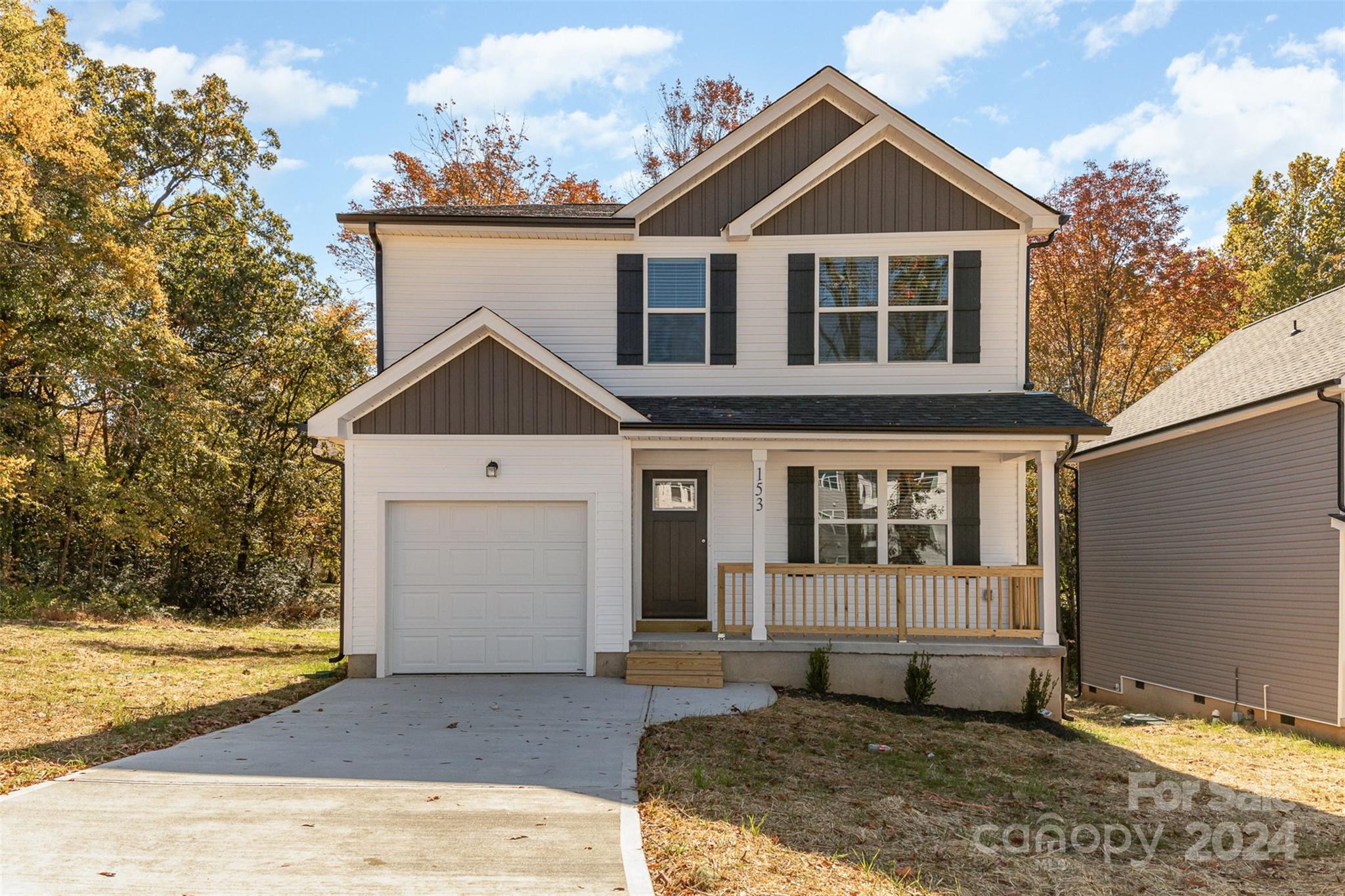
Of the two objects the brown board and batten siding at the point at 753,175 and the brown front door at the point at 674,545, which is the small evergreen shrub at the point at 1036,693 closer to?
the brown front door at the point at 674,545

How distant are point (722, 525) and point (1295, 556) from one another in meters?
7.61

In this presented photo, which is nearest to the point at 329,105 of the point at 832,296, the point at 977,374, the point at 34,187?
the point at 34,187

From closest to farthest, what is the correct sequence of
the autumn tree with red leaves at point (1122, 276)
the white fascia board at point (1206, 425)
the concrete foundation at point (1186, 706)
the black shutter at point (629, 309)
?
the concrete foundation at point (1186, 706)
the white fascia board at point (1206, 425)
the black shutter at point (629, 309)
the autumn tree with red leaves at point (1122, 276)

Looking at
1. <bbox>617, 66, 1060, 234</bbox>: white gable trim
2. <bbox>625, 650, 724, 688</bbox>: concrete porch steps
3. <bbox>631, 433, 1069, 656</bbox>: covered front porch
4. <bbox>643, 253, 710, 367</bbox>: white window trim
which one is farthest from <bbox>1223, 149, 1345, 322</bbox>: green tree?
<bbox>625, 650, 724, 688</bbox>: concrete porch steps

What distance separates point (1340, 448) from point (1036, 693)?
493 cm

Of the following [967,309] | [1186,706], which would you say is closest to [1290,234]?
[1186,706]

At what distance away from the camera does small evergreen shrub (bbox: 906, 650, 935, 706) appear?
36.8ft

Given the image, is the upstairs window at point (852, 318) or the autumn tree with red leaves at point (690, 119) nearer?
the upstairs window at point (852, 318)

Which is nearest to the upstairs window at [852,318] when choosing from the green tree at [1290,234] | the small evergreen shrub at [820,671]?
the small evergreen shrub at [820,671]

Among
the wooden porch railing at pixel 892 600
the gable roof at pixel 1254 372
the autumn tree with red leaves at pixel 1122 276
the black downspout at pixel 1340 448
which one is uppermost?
the autumn tree with red leaves at pixel 1122 276

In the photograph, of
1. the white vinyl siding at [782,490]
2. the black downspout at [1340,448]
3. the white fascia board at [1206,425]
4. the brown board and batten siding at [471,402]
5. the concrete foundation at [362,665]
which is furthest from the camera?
the white vinyl siding at [782,490]

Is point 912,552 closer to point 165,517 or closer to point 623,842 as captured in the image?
point 623,842

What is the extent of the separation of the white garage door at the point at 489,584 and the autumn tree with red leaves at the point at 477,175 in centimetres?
1551

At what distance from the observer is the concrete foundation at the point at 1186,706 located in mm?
12195
